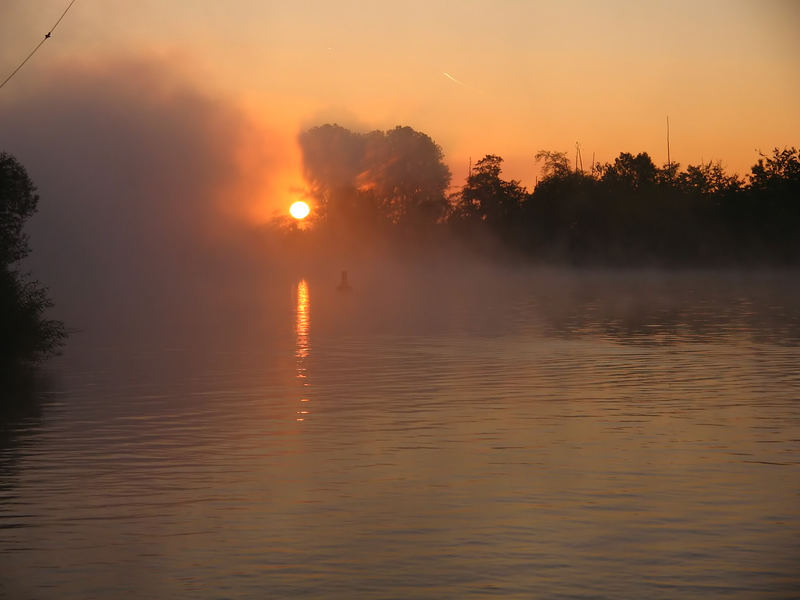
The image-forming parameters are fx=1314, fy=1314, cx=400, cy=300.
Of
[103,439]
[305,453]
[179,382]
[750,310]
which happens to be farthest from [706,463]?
[750,310]

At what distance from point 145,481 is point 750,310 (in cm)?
5364

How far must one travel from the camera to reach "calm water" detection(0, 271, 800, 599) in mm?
13055

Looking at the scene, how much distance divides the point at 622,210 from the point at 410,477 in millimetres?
150442

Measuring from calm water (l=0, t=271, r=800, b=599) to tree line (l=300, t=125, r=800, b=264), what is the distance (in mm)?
114634

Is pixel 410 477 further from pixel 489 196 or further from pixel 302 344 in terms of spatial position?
pixel 489 196

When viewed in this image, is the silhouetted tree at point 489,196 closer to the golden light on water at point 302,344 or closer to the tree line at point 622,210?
the tree line at point 622,210

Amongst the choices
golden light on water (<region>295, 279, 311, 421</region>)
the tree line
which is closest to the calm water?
golden light on water (<region>295, 279, 311, 421</region>)

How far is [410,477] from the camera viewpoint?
60.5 ft

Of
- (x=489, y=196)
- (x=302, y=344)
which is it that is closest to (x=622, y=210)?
(x=489, y=196)

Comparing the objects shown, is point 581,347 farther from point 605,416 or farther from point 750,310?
point 750,310

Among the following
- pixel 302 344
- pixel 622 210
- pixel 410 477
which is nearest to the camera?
pixel 410 477

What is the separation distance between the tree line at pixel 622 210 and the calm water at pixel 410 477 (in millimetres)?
114634

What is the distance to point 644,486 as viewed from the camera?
1744 centimetres

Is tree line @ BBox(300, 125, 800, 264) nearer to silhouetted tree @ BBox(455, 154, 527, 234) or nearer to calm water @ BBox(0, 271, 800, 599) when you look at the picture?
silhouetted tree @ BBox(455, 154, 527, 234)
